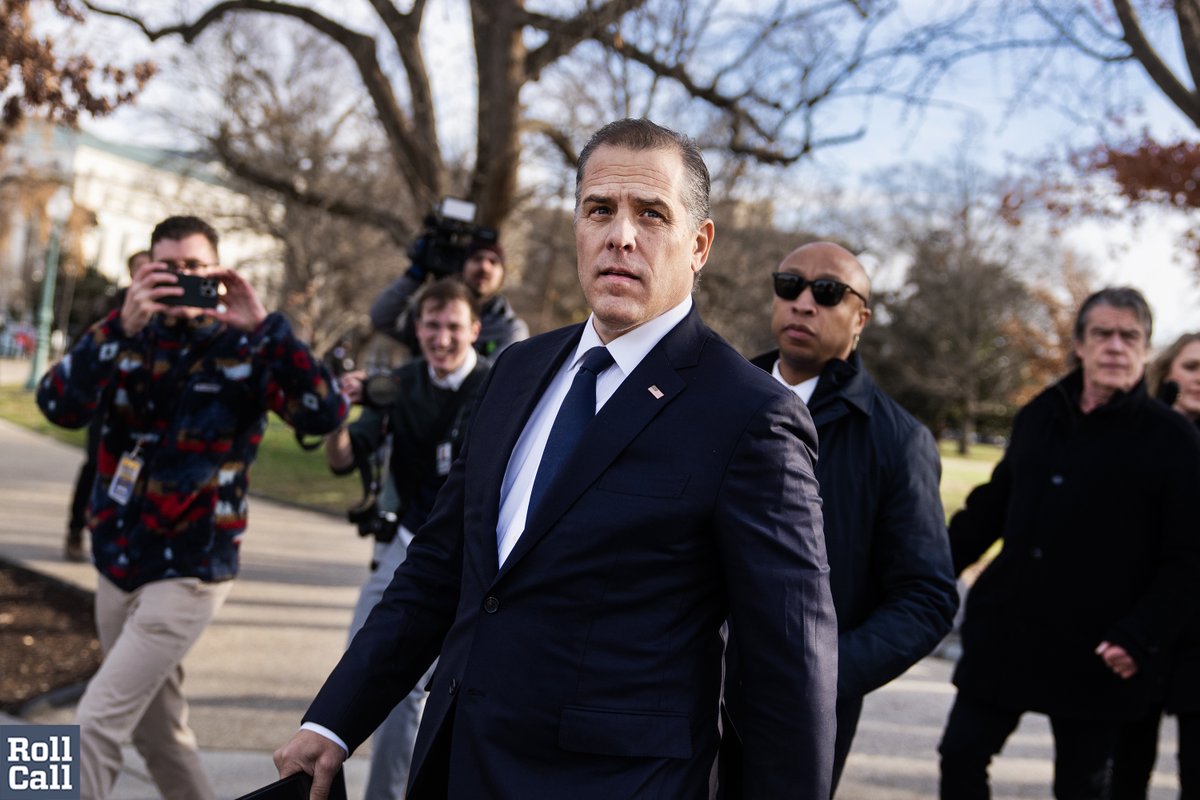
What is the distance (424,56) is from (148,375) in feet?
21.7

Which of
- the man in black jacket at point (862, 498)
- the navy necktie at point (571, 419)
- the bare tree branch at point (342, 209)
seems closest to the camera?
the navy necktie at point (571, 419)

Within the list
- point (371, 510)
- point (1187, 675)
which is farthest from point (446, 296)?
point (1187, 675)

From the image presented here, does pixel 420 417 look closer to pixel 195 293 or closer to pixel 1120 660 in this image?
pixel 195 293

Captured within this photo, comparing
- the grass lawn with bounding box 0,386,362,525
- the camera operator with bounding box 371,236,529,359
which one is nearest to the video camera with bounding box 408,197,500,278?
the camera operator with bounding box 371,236,529,359

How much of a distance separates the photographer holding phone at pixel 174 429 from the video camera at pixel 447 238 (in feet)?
4.86

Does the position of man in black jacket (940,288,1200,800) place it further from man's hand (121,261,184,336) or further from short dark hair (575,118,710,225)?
man's hand (121,261,184,336)

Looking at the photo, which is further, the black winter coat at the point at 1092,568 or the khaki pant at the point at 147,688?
the black winter coat at the point at 1092,568

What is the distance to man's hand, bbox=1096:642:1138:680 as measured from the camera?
3.62 metres

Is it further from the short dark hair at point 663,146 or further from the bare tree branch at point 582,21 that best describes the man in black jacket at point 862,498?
the bare tree branch at point 582,21

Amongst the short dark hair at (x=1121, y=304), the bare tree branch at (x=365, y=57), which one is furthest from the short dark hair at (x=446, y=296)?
the bare tree branch at (x=365, y=57)

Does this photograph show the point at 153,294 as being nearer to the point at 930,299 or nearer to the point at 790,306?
the point at 790,306

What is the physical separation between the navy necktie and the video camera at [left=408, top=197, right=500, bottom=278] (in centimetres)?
343

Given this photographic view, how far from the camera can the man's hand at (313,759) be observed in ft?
6.68

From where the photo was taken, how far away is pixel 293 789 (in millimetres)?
1913
